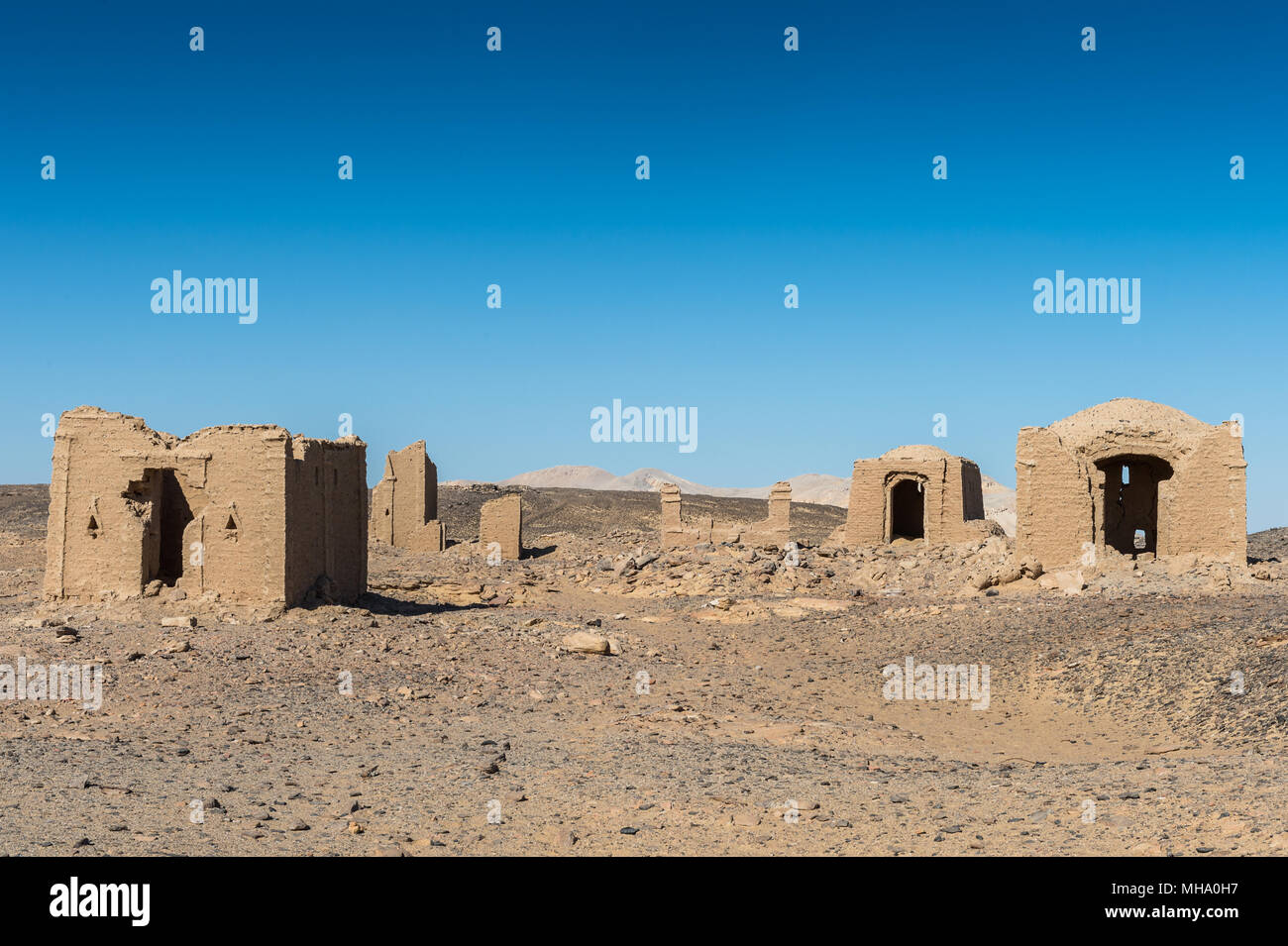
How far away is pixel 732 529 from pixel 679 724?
70.9ft

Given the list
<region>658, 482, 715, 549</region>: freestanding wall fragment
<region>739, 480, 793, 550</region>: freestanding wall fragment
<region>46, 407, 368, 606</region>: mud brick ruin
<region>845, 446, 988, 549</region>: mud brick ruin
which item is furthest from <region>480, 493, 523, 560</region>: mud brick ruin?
<region>46, 407, 368, 606</region>: mud brick ruin

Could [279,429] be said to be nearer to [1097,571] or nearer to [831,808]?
[831,808]

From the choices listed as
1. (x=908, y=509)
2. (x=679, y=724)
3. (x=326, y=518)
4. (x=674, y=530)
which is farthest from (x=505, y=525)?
(x=679, y=724)

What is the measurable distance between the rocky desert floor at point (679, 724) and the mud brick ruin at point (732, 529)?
803 centimetres

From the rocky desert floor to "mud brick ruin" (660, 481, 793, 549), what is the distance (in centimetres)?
803

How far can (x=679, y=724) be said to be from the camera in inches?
519

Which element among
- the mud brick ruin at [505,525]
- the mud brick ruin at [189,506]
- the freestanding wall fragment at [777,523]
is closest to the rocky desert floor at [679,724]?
the mud brick ruin at [189,506]

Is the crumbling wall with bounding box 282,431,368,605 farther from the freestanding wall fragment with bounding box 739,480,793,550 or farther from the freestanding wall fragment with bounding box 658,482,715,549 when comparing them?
the freestanding wall fragment with bounding box 739,480,793,550

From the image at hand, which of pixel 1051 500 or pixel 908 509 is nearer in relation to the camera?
pixel 1051 500

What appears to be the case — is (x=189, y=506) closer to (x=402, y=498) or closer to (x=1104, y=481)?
(x=1104, y=481)

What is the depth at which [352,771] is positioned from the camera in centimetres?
1059

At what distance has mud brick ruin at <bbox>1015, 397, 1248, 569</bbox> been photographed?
21281mm
